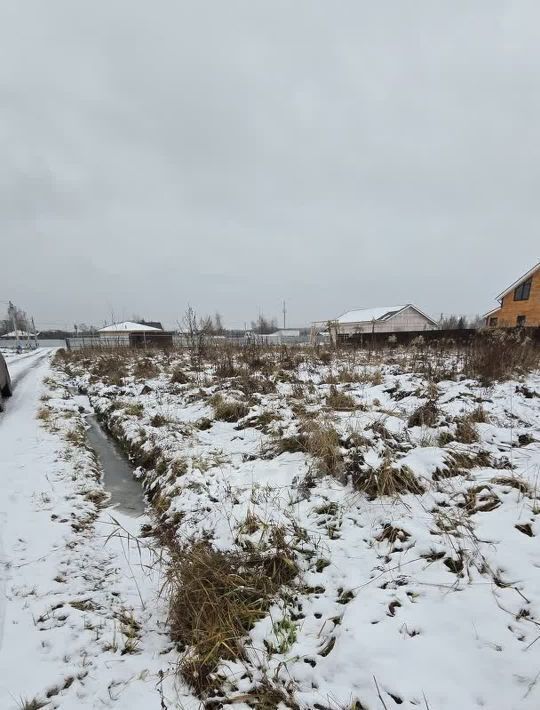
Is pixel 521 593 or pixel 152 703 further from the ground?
pixel 521 593

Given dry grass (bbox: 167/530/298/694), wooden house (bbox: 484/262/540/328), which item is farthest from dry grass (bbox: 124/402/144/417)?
wooden house (bbox: 484/262/540/328)

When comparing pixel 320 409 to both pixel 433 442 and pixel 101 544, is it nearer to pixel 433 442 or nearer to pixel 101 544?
pixel 433 442

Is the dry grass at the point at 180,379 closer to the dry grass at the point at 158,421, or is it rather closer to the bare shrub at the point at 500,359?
the dry grass at the point at 158,421

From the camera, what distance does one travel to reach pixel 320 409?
5.54 meters

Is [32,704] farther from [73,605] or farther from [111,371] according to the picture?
[111,371]

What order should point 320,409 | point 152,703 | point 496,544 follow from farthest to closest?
point 320,409 < point 496,544 < point 152,703

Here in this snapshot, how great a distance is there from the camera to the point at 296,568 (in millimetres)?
2561

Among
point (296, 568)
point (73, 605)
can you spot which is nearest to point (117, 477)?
point (73, 605)

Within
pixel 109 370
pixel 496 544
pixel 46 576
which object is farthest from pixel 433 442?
pixel 109 370

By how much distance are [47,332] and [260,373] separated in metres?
88.7

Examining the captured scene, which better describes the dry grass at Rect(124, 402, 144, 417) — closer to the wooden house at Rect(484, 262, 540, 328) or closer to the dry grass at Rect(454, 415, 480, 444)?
the dry grass at Rect(454, 415, 480, 444)

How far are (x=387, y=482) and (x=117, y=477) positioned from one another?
4052mm

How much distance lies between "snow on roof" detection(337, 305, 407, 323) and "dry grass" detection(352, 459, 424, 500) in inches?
1367

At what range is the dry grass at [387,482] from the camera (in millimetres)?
3119
